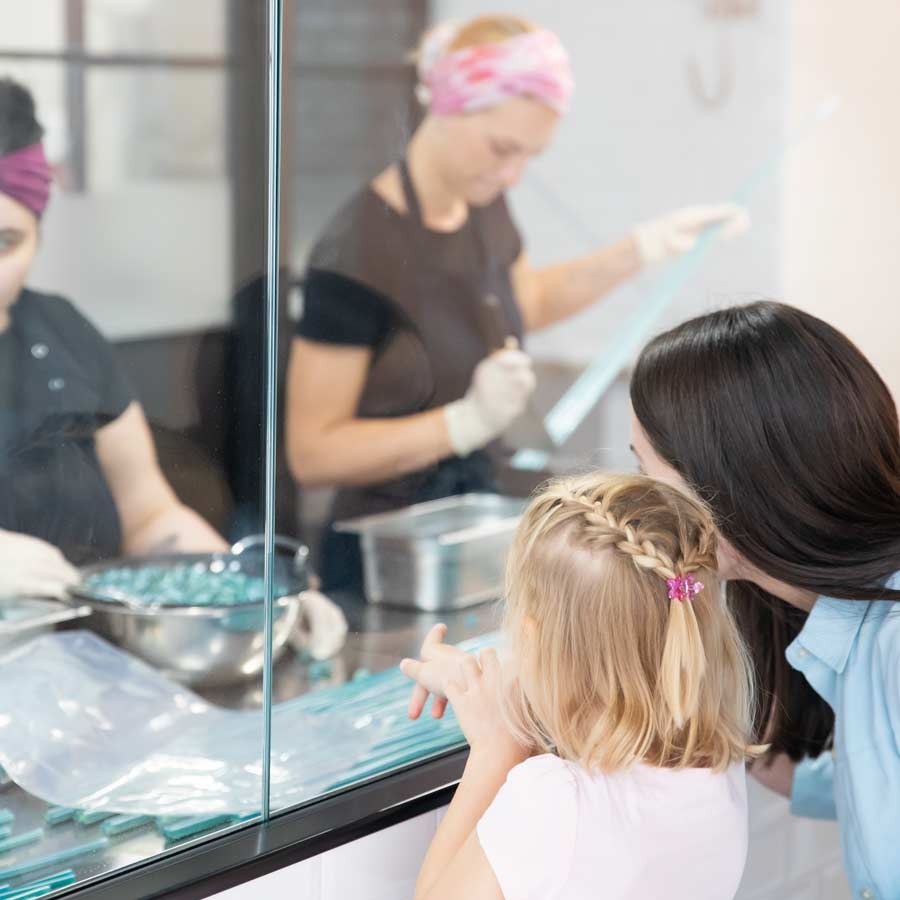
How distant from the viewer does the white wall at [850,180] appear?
88.8 inches

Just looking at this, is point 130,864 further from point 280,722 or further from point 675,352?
point 675,352

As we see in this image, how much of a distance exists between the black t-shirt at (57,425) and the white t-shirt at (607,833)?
0.47 meters

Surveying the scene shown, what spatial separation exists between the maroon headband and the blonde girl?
0.65m

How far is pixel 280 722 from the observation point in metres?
1.11

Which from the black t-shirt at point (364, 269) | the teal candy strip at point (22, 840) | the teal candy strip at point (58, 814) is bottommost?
the teal candy strip at point (22, 840)

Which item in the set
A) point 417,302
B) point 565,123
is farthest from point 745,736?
point 565,123

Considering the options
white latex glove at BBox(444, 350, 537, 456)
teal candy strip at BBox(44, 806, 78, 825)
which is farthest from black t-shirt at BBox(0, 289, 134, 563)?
white latex glove at BBox(444, 350, 537, 456)

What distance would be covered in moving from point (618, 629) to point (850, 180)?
5.57 feet

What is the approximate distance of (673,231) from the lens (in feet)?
6.42

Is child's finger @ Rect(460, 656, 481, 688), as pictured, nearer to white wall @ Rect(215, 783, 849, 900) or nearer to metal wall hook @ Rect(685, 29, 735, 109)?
white wall @ Rect(215, 783, 849, 900)

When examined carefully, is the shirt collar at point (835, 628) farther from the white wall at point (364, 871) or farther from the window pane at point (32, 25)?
the window pane at point (32, 25)

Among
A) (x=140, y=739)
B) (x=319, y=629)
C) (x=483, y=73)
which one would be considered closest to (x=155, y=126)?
(x=483, y=73)

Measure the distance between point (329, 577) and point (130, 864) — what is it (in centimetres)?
49

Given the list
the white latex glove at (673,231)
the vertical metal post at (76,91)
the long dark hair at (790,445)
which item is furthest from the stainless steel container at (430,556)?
the vertical metal post at (76,91)
